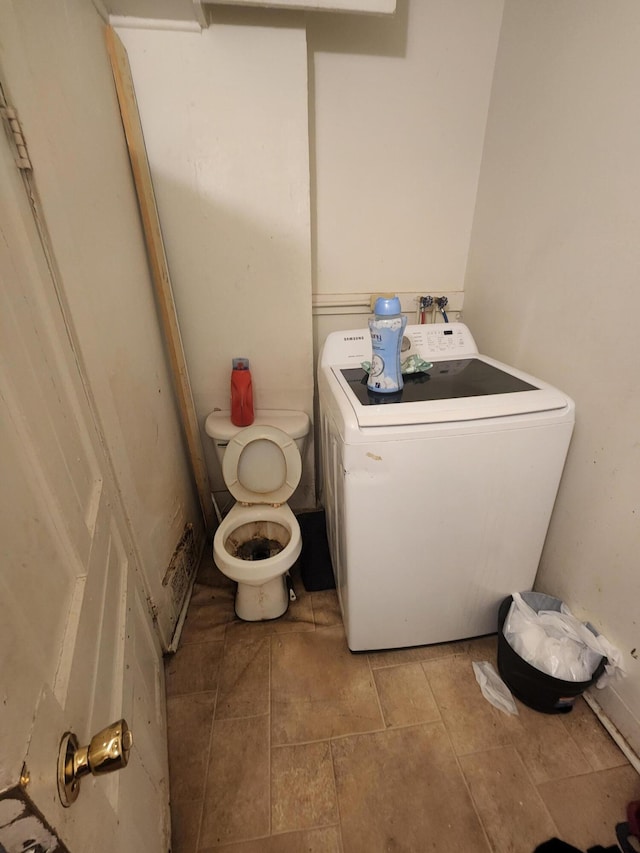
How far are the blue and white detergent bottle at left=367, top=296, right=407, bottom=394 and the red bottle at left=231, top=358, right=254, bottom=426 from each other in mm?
660

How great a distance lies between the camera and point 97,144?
102cm

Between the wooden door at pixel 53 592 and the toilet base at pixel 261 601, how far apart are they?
1.78 ft

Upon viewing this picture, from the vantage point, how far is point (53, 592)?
1.57ft

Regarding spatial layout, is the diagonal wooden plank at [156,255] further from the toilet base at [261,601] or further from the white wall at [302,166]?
the toilet base at [261,601]

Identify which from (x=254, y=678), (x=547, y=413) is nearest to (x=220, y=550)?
(x=254, y=678)

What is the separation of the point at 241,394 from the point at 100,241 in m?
0.75

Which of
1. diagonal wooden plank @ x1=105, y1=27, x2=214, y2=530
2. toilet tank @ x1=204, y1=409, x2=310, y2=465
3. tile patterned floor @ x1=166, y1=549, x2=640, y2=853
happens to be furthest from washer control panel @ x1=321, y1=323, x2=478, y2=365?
tile patterned floor @ x1=166, y1=549, x2=640, y2=853

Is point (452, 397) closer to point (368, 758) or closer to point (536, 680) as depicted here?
point (536, 680)

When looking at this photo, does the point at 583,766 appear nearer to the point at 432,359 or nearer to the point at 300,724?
the point at 300,724

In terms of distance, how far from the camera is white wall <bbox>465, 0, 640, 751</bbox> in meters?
0.96

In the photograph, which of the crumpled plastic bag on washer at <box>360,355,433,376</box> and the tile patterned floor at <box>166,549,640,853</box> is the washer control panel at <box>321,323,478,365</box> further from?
the tile patterned floor at <box>166,549,640,853</box>

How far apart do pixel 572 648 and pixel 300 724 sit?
0.87 metres

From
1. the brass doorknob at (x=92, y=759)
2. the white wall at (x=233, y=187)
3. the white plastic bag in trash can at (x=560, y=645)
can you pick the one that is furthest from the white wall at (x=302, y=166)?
the brass doorknob at (x=92, y=759)

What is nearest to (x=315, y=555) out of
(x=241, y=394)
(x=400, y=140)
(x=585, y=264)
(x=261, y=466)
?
(x=261, y=466)
